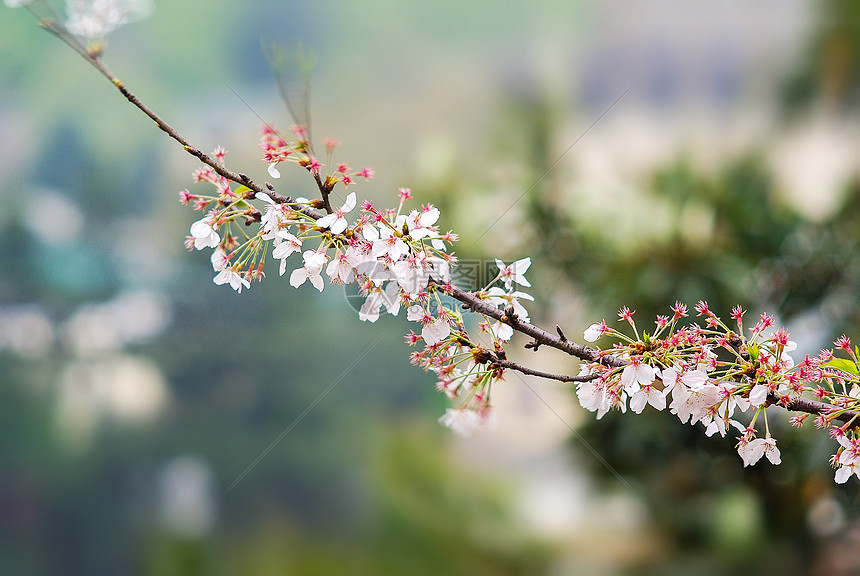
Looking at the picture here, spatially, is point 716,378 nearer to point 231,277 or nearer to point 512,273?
point 512,273

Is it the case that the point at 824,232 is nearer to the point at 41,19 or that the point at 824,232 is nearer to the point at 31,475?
the point at 41,19

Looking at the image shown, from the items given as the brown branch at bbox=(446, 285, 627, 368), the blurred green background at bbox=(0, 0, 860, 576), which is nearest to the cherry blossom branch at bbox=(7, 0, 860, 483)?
the brown branch at bbox=(446, 285, 627, 368)

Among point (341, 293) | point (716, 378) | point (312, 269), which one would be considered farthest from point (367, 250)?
point (341, 293)

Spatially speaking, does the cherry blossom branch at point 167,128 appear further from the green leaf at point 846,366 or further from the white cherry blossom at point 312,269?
the green leaf at point 846,366

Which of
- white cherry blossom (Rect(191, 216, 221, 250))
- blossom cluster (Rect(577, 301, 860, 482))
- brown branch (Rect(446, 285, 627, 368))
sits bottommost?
white cherry blossom (Rect(191, 216, 221, 250))

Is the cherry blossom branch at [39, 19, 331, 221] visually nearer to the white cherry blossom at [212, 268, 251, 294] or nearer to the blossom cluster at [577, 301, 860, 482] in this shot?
the white cherry blossom at [212, 268, 251, 294]

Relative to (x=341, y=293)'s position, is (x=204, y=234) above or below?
below
